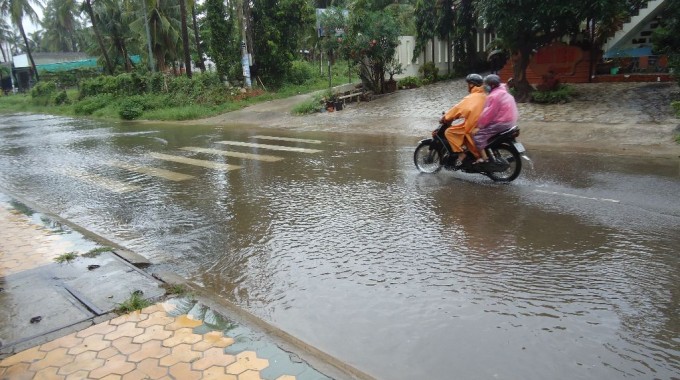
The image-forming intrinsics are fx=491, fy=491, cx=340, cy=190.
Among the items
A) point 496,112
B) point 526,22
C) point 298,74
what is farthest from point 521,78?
point 298,74

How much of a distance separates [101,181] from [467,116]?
6627 millimetres

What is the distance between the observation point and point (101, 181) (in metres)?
9.09

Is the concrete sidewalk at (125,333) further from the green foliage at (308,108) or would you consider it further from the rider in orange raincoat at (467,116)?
the green foliage at (308,108)

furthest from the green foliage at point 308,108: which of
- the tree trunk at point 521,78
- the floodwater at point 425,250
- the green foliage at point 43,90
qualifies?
the green foliage at point 43,90

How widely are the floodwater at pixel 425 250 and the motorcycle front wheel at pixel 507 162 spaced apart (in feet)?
0.91

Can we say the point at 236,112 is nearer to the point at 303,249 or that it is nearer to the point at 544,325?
the point at 303,249

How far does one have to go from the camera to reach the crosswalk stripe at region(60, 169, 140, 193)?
840cm

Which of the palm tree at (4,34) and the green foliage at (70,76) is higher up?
the palm tree at (4,34)

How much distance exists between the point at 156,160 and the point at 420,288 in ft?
28.3

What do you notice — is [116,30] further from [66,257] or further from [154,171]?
[66,257]

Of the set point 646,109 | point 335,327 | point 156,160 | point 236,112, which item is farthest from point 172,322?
point 236,112

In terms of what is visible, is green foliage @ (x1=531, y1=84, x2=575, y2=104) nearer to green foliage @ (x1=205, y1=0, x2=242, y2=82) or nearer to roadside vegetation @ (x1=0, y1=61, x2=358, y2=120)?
roadside vegetation @ (x1=0, y1=61, x2=358, y2=120)

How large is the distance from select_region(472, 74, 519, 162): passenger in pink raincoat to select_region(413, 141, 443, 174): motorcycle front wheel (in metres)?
0.97

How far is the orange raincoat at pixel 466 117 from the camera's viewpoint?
7.43 metres
